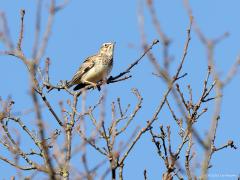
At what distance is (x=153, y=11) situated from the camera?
10.1ft

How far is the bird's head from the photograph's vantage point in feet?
43.6

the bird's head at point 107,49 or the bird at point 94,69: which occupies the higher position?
the bird's head at point 107,49

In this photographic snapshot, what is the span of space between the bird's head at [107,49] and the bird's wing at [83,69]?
28 centimetres

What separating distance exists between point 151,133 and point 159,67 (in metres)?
3.42

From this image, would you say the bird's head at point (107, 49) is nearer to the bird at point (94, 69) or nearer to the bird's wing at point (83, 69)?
the bird at point (94, 69)

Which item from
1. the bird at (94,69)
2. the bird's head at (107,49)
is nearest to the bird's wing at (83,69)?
the bird at (94,69)

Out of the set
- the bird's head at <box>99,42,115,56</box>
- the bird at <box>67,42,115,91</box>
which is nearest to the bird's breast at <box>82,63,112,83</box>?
the bird at <box>67,42,115,91</box>

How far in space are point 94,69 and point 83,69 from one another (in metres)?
0.24

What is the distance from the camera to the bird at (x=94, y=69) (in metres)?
12.6

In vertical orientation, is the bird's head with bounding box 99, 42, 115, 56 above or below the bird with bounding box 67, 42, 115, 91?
above

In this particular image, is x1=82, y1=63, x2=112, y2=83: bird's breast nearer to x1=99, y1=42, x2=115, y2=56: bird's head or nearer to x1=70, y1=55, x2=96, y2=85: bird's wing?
x1=70, y1=55, x2=96, y2=85: bird's wing

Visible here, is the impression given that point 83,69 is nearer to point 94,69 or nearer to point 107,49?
point 94,69

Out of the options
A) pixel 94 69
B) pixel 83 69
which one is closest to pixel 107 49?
pixel 94 69

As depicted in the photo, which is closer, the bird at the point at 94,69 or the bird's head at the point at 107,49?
the bird at the point at 94,69
